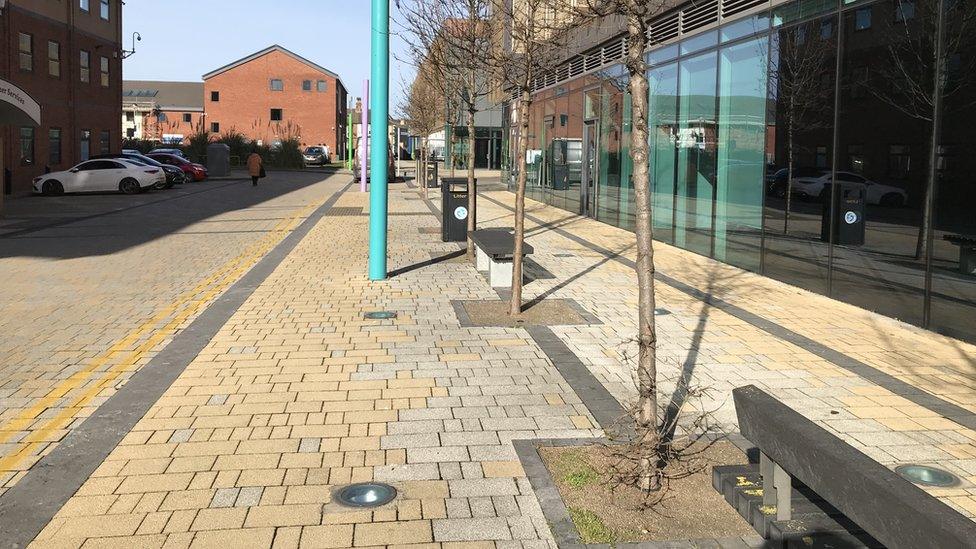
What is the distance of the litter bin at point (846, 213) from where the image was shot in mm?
11047

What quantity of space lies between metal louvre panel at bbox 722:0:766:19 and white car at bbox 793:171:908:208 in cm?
314

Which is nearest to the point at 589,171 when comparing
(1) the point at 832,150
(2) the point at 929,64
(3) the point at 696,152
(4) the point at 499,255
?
(3) the point at 696,152

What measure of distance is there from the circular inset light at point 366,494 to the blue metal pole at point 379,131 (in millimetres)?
7902

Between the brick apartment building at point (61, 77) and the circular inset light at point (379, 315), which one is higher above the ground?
the brick apartment building at point (61, 77)

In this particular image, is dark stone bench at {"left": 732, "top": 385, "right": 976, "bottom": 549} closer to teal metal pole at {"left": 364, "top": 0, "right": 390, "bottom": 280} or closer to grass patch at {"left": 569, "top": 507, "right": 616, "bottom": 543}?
grass patch at {"left": 569, "top": 507, "right": 616, "bottom": 543}

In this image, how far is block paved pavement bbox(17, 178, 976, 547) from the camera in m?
4.52

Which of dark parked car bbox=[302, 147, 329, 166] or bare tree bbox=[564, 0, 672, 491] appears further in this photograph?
dark parked car bbox=[302, 147, 329, 166]

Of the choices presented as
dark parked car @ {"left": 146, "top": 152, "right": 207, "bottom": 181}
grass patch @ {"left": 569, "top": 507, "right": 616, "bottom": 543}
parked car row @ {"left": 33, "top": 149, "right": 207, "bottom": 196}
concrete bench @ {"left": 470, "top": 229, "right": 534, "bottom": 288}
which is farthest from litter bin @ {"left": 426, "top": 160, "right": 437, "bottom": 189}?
grass patch @ {"left": 569, "top": 507, "right": 616, "bottom": 543}

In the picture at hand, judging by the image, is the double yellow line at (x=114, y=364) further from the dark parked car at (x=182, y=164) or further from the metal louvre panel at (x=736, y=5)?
the dark parked car at (x=182, y=164)

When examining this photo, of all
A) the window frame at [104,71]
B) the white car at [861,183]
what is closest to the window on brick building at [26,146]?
the window frame at [104,71]

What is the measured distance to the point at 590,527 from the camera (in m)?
4.44

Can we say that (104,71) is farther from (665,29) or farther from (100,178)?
(665,29)

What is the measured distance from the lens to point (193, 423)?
239 inches

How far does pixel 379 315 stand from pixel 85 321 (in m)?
3.09
